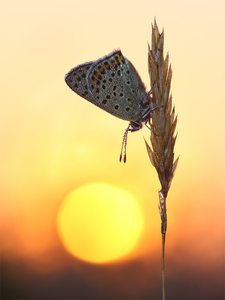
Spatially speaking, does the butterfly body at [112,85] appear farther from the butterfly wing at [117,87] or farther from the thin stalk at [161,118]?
the thin stalk at [161,118]

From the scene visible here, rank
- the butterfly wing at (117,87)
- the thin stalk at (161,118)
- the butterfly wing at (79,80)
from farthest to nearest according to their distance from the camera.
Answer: the butterfly wing at (79,80) → the butterfly wing at (117,87) → the thin stalk at (161,118)

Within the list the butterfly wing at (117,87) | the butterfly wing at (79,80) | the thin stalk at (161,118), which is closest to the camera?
the thin stalk at (161,118)

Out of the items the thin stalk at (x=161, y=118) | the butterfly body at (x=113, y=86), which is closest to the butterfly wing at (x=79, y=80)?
the butterfly body at (x=113, y=86)

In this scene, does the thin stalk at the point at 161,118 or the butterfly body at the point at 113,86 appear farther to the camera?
the butterfly body at the point at 113,86

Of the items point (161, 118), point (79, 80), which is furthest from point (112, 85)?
point (161, 118)

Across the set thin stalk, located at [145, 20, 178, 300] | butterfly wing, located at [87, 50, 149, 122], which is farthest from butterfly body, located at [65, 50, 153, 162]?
thin stalk, located at [145, 20, 178, 300]

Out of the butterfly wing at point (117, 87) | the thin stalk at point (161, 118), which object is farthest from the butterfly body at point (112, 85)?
the thin stalk at point (161, 118)

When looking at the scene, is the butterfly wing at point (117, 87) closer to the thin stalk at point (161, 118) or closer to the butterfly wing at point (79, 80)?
the butterfly wing at point (79, 80)

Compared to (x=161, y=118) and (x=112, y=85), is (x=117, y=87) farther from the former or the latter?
(x=161, y=118)
